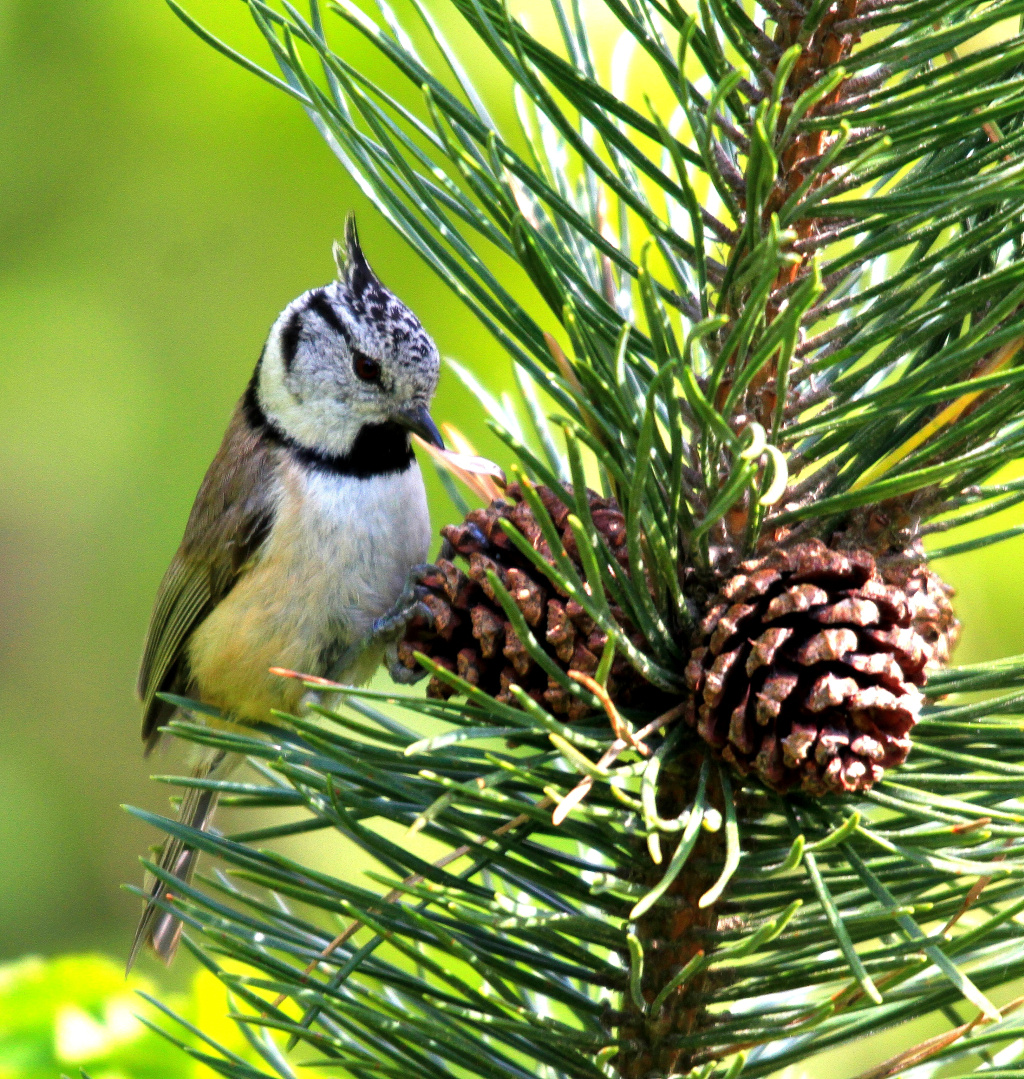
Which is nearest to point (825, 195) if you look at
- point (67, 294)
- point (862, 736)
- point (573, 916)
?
point (862, 736)

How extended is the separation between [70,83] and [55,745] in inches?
64.3

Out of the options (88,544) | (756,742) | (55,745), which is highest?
(756,742)

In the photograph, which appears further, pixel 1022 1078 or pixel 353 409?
pixel 353 409

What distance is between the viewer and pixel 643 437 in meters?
0.88

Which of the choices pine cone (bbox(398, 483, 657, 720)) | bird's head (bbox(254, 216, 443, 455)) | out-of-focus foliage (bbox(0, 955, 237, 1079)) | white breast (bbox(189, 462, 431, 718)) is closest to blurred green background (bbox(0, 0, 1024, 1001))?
bird's head (bbox(254, 216, 443, 455))

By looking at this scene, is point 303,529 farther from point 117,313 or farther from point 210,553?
point 117,313

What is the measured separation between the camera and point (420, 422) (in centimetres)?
236

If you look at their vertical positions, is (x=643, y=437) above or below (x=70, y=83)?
below

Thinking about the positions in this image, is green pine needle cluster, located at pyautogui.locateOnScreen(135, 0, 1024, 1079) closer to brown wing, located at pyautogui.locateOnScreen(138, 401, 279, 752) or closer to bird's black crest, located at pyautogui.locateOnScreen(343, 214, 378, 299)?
bird's black crest, located at pyautogui.locateOnScreen(343, 214, 378, 299)

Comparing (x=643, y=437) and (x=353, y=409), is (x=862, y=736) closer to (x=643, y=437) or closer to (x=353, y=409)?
(x=643, y=437)

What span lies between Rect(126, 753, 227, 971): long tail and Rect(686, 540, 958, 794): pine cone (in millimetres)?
1506

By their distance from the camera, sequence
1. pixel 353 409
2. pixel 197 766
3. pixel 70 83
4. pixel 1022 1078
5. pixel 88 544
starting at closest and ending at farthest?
1. pixel 1022 1078
2. pixel 353 409
3. pixel 197 766
4. pixel 70 83
5. pixel 88 544

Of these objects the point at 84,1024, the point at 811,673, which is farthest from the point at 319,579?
the point at 811,673

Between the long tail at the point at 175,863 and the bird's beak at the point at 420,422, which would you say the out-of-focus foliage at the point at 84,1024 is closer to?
the long tail at the point at 175,863
